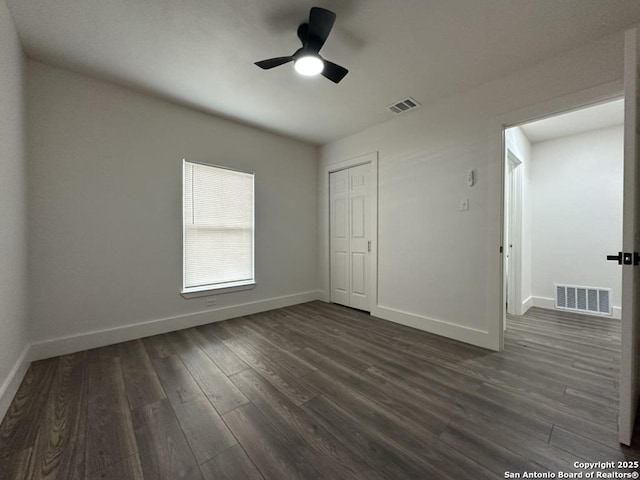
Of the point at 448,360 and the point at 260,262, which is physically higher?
the point at 260,262

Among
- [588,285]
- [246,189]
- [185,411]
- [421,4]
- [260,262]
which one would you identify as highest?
[421,4]

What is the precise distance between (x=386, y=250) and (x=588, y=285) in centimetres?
309

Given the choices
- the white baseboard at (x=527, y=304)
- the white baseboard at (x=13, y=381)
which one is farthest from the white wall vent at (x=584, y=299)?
the white baseboard at (x=13, y=381)

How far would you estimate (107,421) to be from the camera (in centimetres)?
152

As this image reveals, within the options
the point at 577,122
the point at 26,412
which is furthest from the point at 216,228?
the point at 577,122

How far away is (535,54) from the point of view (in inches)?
84.4

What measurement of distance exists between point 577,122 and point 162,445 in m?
5.53

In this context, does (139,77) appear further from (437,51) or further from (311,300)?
(311,300)

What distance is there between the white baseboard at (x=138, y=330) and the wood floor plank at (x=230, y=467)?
2089 mm

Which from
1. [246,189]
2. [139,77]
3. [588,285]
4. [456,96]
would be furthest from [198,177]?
[588,285]

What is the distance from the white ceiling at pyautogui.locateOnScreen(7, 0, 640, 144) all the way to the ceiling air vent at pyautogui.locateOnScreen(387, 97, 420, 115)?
114 mm

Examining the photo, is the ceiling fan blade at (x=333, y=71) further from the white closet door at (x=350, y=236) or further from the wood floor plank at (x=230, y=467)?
the wood floor plank at (x=230, y=467)

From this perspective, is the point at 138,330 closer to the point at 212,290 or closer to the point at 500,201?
the point at 212,290

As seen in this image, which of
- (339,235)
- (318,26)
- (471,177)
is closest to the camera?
(318,26)
